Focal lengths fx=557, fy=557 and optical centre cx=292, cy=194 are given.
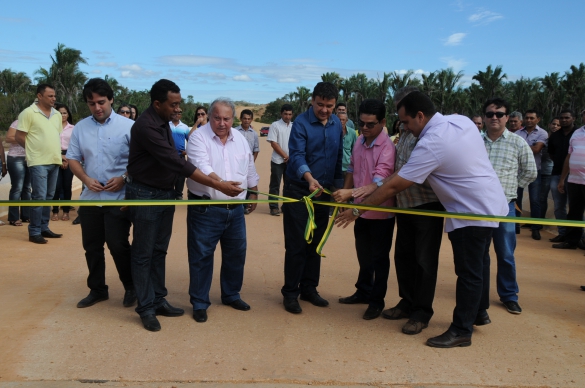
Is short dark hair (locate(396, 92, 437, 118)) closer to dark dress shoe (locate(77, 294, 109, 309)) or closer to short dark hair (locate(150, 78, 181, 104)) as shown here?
short dark hair (locate(150, 78, 181, 104))

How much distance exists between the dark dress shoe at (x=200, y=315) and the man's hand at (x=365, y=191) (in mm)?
1780

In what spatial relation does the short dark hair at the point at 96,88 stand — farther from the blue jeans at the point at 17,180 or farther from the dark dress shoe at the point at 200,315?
the blue jeans at the point at 17,180

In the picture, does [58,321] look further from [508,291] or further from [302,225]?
[508,291]

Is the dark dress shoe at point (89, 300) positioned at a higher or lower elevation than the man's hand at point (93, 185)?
lower

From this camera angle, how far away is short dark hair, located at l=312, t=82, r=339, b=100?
5.49m

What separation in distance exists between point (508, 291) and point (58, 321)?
14.5 feet

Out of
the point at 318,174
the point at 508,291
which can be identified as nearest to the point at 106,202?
the point at 318,174

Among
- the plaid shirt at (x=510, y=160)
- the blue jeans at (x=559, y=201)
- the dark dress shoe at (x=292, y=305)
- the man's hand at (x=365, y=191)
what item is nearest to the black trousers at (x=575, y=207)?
the blue jeans at (x=559, y=201)

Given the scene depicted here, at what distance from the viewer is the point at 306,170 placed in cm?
547

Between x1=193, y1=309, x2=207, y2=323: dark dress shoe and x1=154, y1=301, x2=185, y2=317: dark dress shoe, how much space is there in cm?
20

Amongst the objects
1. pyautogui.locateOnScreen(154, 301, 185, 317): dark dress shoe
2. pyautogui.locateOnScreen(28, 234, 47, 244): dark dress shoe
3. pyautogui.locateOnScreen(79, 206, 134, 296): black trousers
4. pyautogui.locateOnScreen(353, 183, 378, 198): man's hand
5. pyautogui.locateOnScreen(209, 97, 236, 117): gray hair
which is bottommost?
pyautogui.locateOnScreen(28, 234, 47, 244): dark dress shoe

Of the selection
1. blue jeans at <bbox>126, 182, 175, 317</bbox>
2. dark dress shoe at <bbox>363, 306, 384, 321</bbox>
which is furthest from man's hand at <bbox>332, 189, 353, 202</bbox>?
blue jeans at <bbox>126, 182, 175, 317</bbox>

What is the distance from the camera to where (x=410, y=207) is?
5145mm

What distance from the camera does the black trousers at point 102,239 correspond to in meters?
5.30
